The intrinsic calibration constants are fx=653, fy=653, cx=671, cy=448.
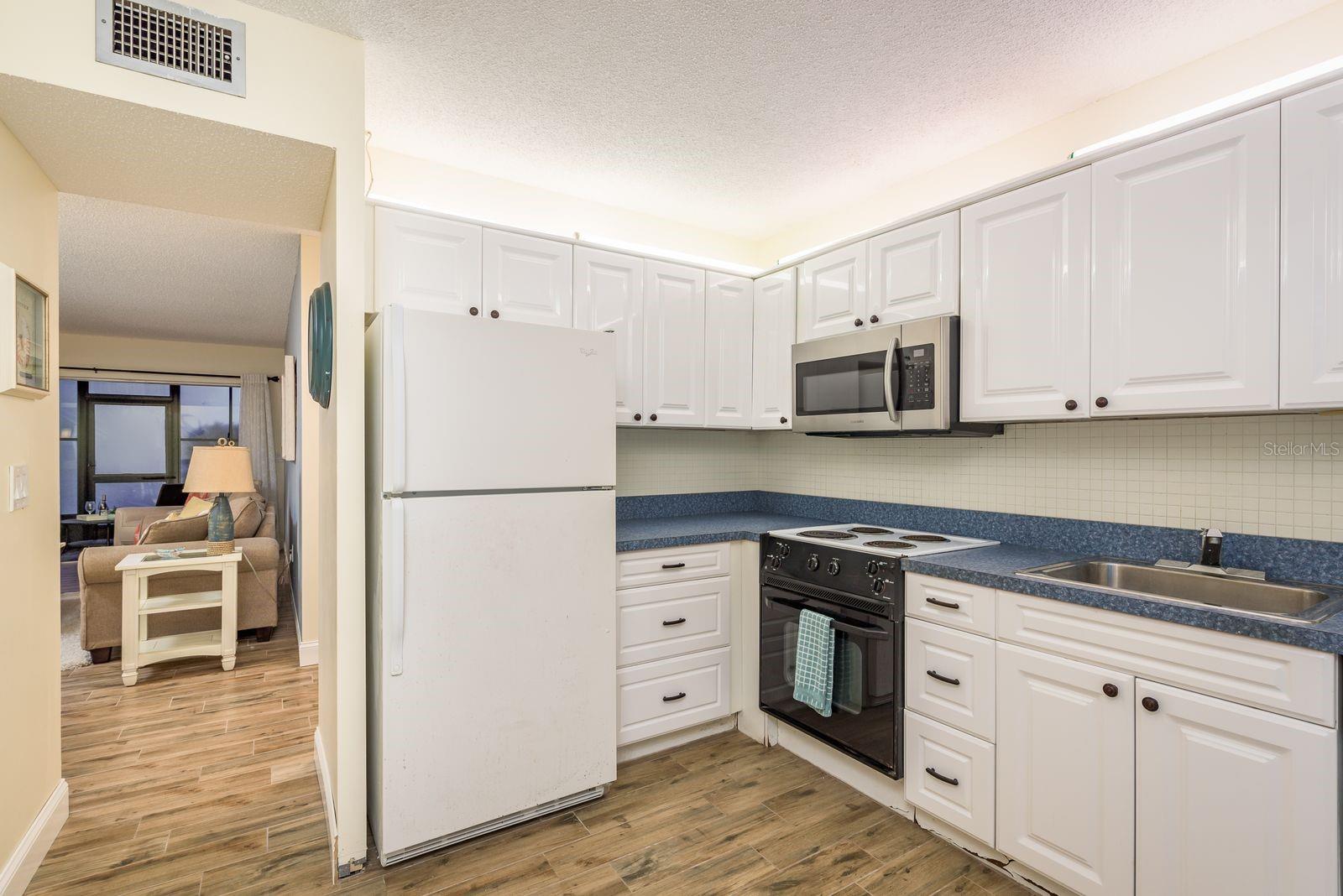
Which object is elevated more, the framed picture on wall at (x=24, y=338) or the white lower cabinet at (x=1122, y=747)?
the framed picture on wall at (x=24, y=338)

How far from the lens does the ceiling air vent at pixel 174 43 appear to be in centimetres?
169

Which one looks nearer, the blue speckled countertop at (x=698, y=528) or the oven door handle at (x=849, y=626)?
the oven door handle at (x=849, y=626)

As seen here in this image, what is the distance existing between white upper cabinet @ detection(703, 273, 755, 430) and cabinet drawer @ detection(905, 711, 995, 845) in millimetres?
1617

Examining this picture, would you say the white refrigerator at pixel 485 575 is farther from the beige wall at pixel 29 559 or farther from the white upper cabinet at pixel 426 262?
the beige wall at pixel 29 559

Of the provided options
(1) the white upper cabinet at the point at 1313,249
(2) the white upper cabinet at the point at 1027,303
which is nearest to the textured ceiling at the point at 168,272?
(2) the white upper cabinet at the point at 1027,303

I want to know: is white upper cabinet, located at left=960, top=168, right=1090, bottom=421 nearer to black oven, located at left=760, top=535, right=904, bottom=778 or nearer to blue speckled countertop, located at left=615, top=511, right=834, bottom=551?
black oven, located at left=760, top=535, right=904, bottom=778

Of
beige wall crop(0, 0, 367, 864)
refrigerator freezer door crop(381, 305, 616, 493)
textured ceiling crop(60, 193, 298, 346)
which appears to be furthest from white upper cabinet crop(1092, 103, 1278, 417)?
textured ceiling crop(60, 193, 298, 346)

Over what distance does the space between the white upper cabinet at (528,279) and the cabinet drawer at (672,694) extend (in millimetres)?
1499

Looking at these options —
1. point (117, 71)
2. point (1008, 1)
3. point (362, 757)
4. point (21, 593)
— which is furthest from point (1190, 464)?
point (21, 593)

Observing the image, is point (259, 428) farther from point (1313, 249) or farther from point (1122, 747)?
point (1313, 249)

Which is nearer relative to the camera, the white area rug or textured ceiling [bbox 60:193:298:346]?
textured ceiling [bbox 60:193:298:346]

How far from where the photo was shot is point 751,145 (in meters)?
2.75

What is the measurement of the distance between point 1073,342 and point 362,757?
8.57 feet

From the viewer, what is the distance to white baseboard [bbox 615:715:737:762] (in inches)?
108
